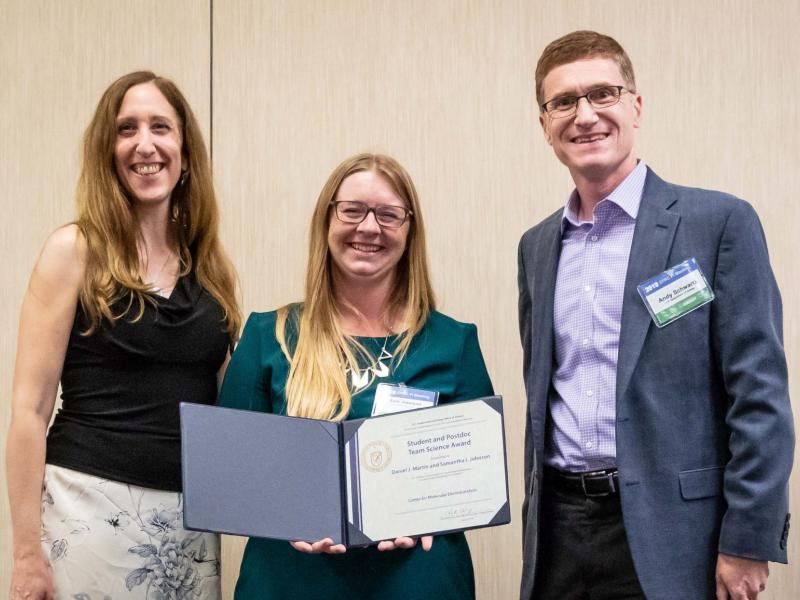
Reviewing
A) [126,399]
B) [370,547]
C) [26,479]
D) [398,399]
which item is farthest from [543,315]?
[26,479]

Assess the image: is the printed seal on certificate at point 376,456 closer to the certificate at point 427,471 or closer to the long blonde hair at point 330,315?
the certificate at point 427,471

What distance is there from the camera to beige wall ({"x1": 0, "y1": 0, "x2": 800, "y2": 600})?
2.69 m

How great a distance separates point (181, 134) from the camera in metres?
2.10

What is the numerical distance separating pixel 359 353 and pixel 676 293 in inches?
28.0

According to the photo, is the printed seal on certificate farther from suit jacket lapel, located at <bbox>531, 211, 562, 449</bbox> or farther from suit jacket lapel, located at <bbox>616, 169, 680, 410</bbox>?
suit jacket lapel, located at <bbox>616, 169, 680, 410</bbox>

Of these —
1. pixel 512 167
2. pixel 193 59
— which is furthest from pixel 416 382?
pixel 193 59

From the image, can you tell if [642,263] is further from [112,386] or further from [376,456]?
[112,386]

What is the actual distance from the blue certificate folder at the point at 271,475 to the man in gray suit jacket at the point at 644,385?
18cm

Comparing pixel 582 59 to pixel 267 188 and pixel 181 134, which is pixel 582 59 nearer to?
pixel 181 134

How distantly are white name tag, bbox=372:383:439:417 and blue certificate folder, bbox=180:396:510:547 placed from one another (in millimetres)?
144

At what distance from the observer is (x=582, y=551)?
5.68ft

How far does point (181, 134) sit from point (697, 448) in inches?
54.5

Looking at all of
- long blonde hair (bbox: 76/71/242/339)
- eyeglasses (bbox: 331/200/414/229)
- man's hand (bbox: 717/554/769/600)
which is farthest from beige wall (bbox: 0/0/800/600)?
man's hand (bbox: 717/554/769/600)

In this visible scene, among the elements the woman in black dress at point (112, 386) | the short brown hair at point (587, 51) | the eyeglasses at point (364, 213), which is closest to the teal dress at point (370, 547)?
the woman in black dress at point (112, 386)
